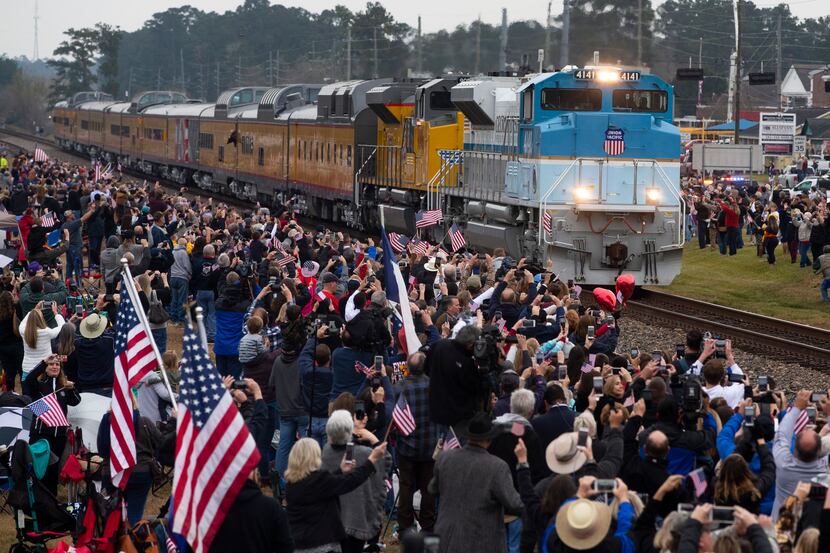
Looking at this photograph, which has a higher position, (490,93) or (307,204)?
(490,93)

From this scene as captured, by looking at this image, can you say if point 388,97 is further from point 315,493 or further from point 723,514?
point 723,514

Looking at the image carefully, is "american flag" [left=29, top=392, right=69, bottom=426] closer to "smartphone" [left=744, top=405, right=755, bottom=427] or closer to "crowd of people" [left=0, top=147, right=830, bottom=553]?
"crowd of people" [left=0, top=147, right=830, bottom=553]

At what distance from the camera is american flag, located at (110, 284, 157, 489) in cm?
1041

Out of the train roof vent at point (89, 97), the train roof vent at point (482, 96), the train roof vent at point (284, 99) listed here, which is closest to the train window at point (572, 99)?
the train roof vent at point (482, 96)

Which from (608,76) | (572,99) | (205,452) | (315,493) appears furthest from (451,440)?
(608,76)

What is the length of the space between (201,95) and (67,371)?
14324 centimetres

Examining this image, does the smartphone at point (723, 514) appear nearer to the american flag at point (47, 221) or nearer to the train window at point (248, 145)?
the american flag at point (47, 221)

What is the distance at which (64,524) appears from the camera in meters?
11.2

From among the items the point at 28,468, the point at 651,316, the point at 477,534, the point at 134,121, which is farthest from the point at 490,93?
the point at 134,121

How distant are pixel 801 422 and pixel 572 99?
16.8 metres

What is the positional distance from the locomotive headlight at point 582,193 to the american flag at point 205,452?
16994 millimetres

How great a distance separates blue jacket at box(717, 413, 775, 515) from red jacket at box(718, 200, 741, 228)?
25.6m

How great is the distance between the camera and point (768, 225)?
31906 millimetres

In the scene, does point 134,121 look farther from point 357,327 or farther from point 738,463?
point 738,463
